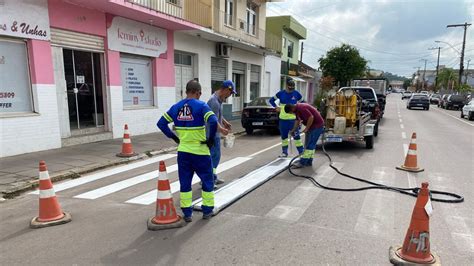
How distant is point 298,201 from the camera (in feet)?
17.1

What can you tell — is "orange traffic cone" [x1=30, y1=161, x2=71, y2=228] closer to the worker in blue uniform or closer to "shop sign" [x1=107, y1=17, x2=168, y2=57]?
the worker in blue uniform

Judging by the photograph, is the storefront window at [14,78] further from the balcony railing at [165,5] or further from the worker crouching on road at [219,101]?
the worker crouching on road at [219,101]

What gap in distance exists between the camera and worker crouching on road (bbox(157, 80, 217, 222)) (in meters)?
4.14

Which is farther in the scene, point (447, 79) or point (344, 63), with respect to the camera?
point (447, 79)

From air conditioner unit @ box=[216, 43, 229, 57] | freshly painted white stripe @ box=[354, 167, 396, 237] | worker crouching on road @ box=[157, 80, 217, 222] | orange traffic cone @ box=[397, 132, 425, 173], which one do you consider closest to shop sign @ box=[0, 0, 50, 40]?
worker crouching on road @ box=[157, 80, 217, 222]

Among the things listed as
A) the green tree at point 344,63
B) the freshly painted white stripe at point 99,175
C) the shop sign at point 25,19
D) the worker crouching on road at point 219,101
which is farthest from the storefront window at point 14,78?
the green tree at point 344,63

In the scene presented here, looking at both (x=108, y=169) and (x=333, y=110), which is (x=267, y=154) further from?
(x=108, y=169)

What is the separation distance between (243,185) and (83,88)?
7043 millimetres

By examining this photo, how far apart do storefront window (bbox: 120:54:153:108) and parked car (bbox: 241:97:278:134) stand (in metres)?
3.94

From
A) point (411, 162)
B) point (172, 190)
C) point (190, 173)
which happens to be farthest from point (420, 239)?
point (411, 162)

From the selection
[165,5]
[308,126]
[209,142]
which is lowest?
[308,126]

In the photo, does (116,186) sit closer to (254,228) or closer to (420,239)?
(254,228)

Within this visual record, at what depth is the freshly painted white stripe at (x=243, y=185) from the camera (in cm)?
505

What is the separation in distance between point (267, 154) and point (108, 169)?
4.18m
